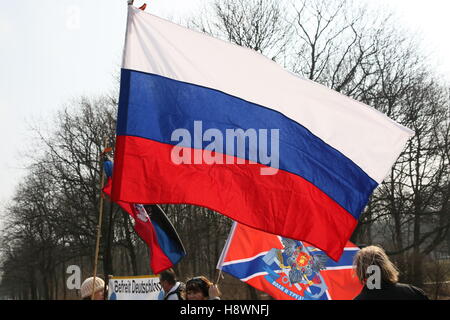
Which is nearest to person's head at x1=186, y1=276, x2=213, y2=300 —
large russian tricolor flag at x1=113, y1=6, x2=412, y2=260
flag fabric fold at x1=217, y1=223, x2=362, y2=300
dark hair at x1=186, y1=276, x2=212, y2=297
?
dark hair at x1=186, y1=276, x2=212, y2=297

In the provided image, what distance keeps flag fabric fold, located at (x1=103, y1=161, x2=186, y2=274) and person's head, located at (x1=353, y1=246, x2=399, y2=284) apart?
14.4 feet

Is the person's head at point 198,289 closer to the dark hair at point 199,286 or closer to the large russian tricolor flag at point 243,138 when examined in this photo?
the dark hair at point 199,286

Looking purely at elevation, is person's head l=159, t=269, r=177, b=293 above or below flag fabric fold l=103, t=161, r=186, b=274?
below

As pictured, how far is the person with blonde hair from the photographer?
459 cm

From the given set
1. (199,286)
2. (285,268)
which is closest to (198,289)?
(199,286)

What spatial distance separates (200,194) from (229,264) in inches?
122

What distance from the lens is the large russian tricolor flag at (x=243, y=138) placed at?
6363 millimetres

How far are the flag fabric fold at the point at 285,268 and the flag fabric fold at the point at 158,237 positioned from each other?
69cm

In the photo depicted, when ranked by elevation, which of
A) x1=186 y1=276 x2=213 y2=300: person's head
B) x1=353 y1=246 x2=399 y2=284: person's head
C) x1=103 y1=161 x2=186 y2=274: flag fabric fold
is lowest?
x1=186 y1=276 x2=213 y2=300: person's head

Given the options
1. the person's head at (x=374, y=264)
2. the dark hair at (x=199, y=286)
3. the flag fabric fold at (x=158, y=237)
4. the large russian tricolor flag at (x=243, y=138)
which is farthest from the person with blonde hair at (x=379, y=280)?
the flag fabric fold at (x=158, y=237)

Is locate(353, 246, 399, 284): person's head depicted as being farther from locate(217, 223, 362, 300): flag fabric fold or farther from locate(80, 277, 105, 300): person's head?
locate(217, 223, 362, 300): flag fabric fold

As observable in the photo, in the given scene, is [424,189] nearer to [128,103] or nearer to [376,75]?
[376,75]

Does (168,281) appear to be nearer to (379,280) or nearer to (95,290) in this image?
(95,290)
